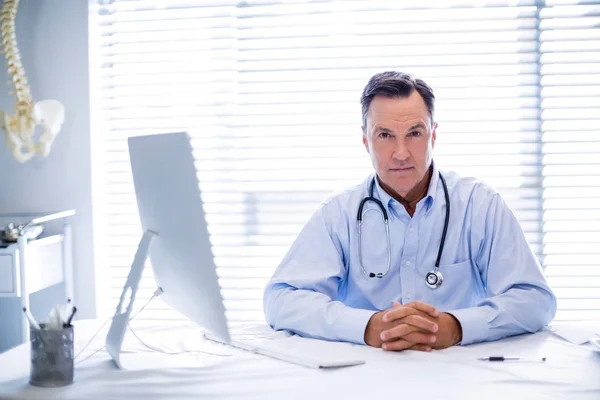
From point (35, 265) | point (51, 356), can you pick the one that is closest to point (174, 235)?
point (51, 356)

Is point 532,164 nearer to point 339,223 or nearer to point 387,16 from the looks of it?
point 387,16

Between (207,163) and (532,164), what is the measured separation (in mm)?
1497

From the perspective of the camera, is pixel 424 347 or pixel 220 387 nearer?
pixel 220 387

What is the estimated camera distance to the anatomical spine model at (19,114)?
291cm

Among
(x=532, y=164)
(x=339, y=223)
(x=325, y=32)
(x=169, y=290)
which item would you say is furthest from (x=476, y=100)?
(x=169, y=290)

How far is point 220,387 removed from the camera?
1.33 metres

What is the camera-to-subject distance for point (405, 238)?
6.59ft

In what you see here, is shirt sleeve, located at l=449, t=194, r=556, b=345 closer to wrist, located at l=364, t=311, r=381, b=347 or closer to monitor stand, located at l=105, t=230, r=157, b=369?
wrist, located at l=364, t=311, r=381, b=347

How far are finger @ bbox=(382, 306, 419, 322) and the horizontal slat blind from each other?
1742 millimetres

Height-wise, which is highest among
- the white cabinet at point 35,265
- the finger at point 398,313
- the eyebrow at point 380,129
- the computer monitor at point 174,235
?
the eyebrow at point 380,129

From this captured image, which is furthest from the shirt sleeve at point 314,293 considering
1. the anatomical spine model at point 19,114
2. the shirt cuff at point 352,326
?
the anatomical spine model at point 19,114

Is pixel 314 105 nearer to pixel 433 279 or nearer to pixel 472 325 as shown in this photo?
pixel 433 279

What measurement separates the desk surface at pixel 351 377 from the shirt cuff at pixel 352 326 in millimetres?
45

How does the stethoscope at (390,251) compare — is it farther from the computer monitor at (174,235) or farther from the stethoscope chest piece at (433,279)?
the computer monitor at (174,235)
